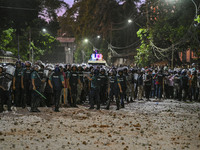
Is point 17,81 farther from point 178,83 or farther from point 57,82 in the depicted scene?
point 178,83

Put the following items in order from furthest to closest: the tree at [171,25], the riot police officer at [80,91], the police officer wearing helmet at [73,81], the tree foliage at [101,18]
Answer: the tree foliage at [101,18] < the tree at [171,25] < the riot police officer at [80,91] < the police officer wearing helmet at [73,81]

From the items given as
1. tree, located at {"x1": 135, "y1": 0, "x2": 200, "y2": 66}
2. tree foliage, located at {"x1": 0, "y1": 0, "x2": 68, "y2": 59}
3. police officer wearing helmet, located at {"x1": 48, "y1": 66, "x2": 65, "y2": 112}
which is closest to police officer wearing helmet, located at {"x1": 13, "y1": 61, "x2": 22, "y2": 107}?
police officer wearing helmet, located at {"x1": 48, "y1": 66, "x2": 65, "y2": 112}

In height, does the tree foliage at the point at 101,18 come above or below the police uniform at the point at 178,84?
above

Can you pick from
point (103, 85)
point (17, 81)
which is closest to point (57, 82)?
point (17, 81)

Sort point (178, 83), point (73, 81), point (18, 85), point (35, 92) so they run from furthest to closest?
1. point (178, 83)
2. point (73, 81)
3. point (18, 85)
4. point (35, 92)

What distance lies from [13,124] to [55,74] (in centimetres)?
386

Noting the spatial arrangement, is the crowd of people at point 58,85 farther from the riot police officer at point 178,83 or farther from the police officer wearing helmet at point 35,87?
the riot police officer at point 178,83

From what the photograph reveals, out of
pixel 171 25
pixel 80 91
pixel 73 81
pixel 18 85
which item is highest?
pixel 171 25

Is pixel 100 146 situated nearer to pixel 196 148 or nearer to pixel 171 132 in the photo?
pixel 196 148

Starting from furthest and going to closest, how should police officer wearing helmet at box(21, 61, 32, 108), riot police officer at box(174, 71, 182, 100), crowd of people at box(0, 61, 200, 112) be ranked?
1. riot police officer at box(174, 71, 182, 100)
2. police officer wearing helmet at box(21, 61, 32, 108)
3. crowd of people at box(0, 61, 200, 112)

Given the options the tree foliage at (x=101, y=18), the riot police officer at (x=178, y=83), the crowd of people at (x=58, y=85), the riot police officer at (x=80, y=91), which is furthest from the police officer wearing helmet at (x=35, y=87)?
the tree foliage at (x=101, y=18)

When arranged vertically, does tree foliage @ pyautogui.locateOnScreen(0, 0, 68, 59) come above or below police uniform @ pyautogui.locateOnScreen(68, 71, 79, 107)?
above

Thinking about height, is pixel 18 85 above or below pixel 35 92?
above

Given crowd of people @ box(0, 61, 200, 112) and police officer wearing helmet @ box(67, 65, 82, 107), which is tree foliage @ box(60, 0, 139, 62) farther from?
police officer wearing helmet @ box(67, 65, 82, 107)
